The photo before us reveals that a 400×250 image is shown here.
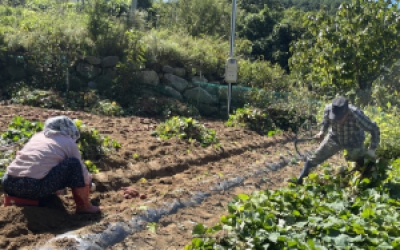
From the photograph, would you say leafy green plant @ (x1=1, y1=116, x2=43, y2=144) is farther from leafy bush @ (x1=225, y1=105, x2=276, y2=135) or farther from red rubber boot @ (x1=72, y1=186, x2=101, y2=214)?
leafy bush @ (x1=225, y1=105, x2=276, y2=135)

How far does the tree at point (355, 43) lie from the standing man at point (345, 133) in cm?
682

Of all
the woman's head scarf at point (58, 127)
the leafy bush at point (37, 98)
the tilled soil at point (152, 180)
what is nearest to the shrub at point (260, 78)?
the tilled soil at point (152, 180)

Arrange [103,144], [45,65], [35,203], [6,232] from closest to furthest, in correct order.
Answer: [6,232], [35,203], [103,144], [45,65]

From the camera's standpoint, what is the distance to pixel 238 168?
7836mm

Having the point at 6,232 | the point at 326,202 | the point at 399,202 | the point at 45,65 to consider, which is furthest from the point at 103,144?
the point at 45,65

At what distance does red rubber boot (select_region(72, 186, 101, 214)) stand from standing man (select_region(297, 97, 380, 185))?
318 centimetres

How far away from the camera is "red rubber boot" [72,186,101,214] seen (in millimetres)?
4891

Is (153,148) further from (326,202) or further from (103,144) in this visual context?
(326,202)

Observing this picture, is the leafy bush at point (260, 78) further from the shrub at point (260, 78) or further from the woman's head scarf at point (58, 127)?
the woman's head scarf at point (58, 127)

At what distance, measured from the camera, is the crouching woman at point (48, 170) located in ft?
15.2

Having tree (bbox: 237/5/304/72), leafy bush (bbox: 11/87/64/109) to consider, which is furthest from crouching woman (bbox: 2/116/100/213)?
tree (bbox: 237/5/304/72)

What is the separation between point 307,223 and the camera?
14.3ft

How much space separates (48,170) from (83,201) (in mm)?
538

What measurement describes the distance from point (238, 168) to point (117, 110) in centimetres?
→ 577
